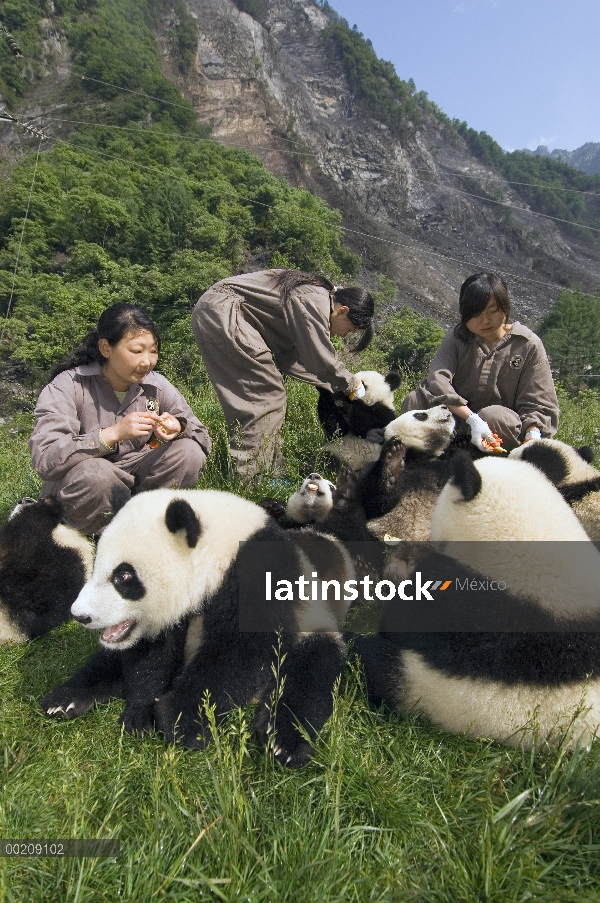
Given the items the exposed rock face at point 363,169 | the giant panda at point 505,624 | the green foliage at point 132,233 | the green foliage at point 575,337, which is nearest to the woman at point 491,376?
the giant panda at point 505,624

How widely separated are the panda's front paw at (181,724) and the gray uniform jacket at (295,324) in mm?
2668

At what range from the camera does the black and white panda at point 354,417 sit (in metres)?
4.54

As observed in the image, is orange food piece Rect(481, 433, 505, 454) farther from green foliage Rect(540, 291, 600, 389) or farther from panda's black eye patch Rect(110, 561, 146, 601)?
green foliage Rect(540, 291, 600, 389)

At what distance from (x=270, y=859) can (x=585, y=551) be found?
1.44 m

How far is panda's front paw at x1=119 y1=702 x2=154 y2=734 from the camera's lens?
2064mm

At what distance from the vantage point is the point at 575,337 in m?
35.2

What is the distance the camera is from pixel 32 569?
3.02 meters

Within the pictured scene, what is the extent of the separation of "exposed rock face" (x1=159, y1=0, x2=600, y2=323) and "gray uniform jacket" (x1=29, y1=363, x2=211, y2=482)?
2246 inches

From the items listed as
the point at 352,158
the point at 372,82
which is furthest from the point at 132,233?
the point at 372,82

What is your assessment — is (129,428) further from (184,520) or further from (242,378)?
(242,378)

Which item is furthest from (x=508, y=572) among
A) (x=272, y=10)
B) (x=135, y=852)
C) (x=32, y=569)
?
(x=272, y=10)

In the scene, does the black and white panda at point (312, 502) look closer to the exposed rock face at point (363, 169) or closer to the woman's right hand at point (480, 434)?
the woman's right hand at point (480, 434)

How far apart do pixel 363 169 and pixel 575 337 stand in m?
57.8

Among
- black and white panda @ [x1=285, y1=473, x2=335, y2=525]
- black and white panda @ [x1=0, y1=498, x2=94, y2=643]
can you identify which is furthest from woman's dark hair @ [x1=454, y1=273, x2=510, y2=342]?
black and white panda @ [x1=0, y1=498, x2=94, y2=643]
